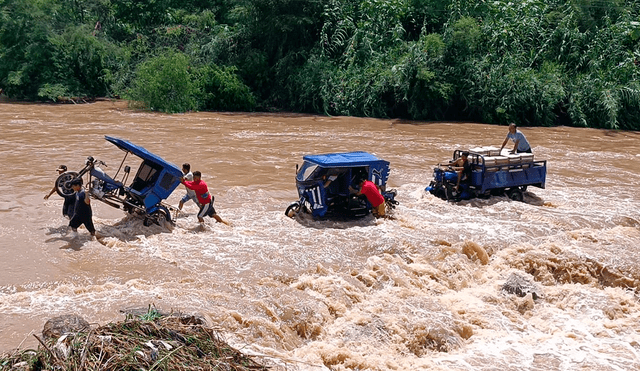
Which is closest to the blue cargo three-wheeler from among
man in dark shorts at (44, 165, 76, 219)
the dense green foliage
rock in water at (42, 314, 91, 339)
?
man in dark shorts at (44, 165, 76, 219)

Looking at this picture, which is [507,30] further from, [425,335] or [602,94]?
[425,335]

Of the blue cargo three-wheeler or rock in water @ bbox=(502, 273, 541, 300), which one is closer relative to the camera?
rock in water @ bbox=(502, 273, 541, 300)

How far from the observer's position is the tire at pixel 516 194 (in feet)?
52.6

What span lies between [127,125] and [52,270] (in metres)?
15.9

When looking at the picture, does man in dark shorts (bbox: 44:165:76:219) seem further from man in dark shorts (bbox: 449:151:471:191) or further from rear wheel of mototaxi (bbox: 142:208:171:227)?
man in dark shorts (bbox: 449:151:471:191)

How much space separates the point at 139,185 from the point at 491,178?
7.78 metres

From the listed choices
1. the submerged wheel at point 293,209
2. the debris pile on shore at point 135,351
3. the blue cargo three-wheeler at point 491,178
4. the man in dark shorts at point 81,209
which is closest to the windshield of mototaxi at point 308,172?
the submerged wheel at point 293,209

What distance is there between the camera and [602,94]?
29234mm

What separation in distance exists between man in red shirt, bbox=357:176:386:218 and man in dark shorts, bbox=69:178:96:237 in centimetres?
514

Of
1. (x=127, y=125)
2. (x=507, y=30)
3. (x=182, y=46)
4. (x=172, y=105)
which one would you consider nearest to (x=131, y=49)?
(x=182, y=46)

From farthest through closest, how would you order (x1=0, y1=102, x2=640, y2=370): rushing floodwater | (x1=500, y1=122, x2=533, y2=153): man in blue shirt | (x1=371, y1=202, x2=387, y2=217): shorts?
(x1=500, y1=122, x2=533, y2=153): man in blue shirt, (x1=371, y1=202, x2=387, y2=217): shorts, (x1=0, y1=102, x2=640, y2=370): rushing floodwater

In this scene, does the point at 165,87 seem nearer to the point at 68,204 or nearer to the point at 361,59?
the point at 361,59

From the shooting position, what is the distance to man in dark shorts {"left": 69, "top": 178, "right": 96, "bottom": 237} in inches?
454

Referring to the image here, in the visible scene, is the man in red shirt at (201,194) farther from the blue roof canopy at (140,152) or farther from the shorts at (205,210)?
the blue roof canopy at (140,152)
